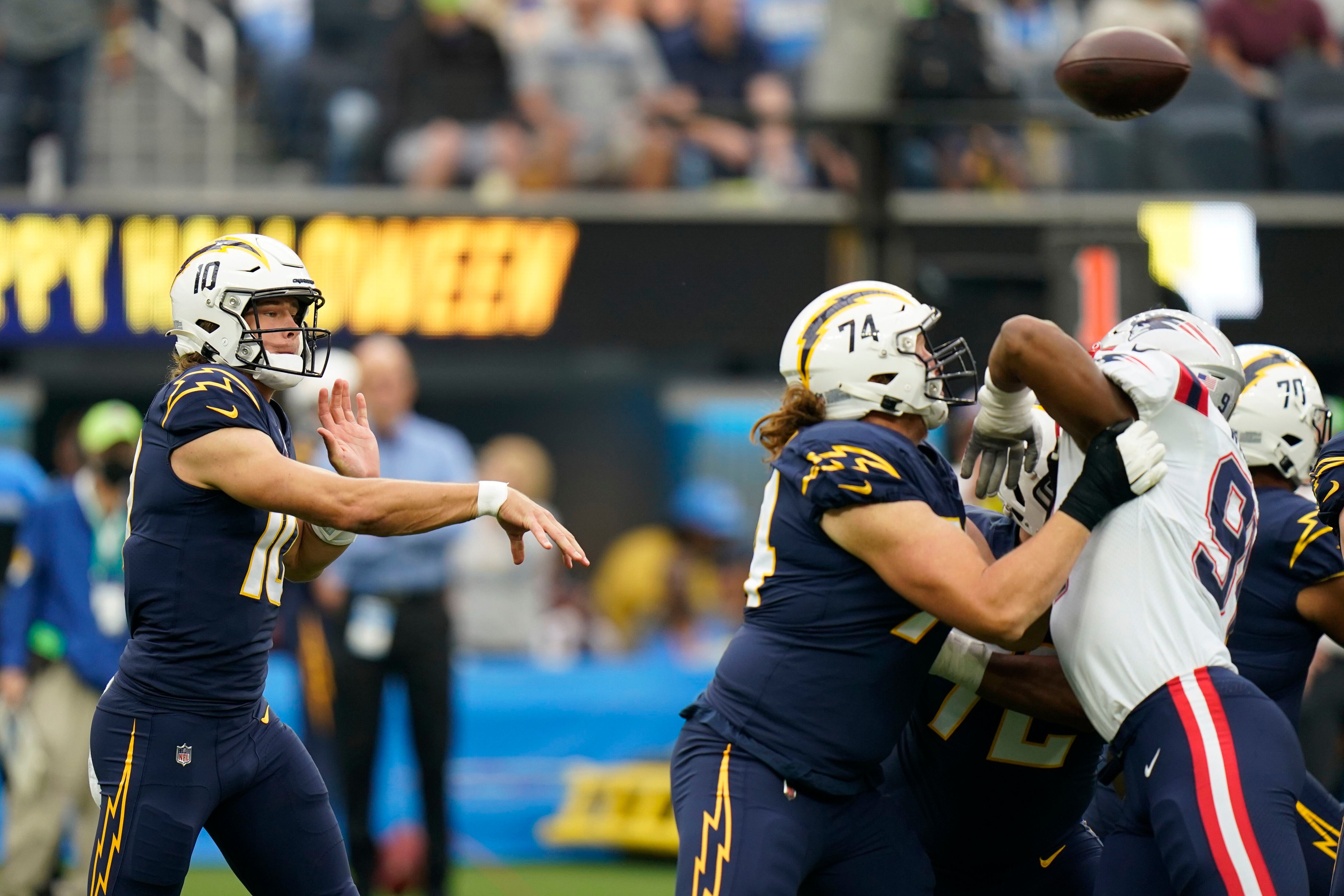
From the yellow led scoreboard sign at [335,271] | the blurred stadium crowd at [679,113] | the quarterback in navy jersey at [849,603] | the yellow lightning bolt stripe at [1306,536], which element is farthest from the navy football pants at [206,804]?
the blurred stadium crowd at [679,113]

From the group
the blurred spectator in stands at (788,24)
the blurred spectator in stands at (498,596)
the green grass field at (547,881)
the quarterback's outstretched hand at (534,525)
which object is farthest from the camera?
the blurred spectator in stands at (788,24)

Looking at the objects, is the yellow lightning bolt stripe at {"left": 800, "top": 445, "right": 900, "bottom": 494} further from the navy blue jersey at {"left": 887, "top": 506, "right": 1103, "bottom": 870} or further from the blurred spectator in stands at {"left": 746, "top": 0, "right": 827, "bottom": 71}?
the blurred spectator in stands at {"left": 746, "top": 0, "right": 827, "bottom": 71}

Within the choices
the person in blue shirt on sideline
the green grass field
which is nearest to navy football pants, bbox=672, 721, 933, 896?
the person in blue shirt on sideline

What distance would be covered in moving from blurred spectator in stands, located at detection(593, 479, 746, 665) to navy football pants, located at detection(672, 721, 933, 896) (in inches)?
220

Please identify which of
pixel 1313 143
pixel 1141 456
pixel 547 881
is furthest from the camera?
pixel 1313 143

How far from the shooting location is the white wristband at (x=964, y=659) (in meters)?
4.12

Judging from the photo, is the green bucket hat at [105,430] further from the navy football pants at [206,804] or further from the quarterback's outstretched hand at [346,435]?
the navy football pants at [206,804]

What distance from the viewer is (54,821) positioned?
7.36 m

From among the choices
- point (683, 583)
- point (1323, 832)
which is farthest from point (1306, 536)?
point (683, 583)

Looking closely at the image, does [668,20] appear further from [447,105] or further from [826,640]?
[826,640]

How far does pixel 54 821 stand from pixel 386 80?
17.9 ft

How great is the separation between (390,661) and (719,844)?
12.8 feet

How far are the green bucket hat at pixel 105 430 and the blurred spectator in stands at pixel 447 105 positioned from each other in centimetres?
329

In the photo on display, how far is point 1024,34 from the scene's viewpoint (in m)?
12.1
